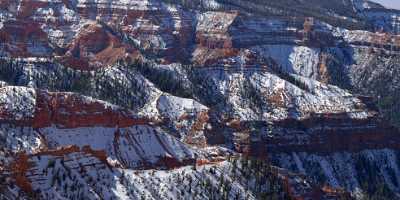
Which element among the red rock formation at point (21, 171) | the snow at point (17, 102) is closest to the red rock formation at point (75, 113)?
the snow at point (17, 102)

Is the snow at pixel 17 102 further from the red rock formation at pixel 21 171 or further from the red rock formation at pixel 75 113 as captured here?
the red rock formation at pixel 21 171

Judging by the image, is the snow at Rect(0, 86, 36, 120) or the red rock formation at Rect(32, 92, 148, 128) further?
the red rock formation at Rect(32, 92, 148, 128)

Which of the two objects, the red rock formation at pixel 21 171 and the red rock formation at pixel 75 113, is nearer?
the red rock formation at pixel 21 171

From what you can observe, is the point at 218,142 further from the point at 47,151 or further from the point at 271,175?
the point at 47,151

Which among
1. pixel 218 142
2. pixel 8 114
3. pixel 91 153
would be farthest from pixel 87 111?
pixel 218 142

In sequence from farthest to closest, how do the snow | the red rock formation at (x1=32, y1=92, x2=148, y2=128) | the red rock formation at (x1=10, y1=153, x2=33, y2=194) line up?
the red rock formation at (x1=32, y1=92, x2=148, y2=128) < the snow < the red rock formation at (x1=10, y1=153, x2=33, y2=194)

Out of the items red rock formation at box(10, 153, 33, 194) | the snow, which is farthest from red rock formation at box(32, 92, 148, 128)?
red rock formation at box(10, 153, 33, 194)

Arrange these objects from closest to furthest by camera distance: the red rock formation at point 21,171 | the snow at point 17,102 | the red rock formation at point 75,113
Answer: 1. the red rock formation at point 21,171
2. the snow at point 17,102
3. the red rock formation at point 75,113

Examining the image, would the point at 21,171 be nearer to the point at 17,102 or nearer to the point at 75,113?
the point at 17,102

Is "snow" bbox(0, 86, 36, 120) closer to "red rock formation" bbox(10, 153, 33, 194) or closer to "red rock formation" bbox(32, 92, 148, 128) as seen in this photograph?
"red rock formation" bbox(32, 92, 148, 128)

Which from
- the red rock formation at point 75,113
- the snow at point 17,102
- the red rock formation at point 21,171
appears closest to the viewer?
the red rock formation at point 21,171

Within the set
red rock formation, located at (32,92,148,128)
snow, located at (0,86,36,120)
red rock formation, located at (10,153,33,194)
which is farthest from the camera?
red rock formation, located at (32,92,148,128)
